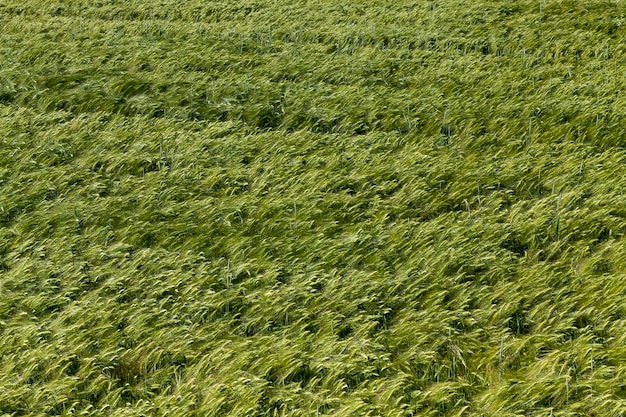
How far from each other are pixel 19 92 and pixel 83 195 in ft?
8.24

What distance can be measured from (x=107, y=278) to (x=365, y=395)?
1867 mm

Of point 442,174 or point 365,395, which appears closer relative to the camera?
point 365,395

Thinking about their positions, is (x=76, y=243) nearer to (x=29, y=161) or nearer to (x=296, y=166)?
(x=29, y=161)

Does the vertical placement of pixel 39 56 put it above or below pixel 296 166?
above

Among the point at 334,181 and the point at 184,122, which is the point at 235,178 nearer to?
the point at 334,181

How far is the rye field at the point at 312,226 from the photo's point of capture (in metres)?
3.85

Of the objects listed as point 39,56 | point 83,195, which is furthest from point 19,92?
point 83,195

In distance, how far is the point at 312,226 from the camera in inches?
209

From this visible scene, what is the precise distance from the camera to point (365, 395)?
3721 millimetres

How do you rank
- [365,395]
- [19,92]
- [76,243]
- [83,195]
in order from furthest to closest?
[19,92] → [83,195] → [76,243] → [365,395]

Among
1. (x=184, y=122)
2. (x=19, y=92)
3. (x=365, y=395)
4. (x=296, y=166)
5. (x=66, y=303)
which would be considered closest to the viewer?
(x=365, y=395)

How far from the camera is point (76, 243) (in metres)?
5.02

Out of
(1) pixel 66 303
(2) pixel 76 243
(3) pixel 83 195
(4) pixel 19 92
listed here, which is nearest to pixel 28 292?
(1) pixel 66 303

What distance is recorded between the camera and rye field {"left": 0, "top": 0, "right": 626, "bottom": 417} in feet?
12.6
